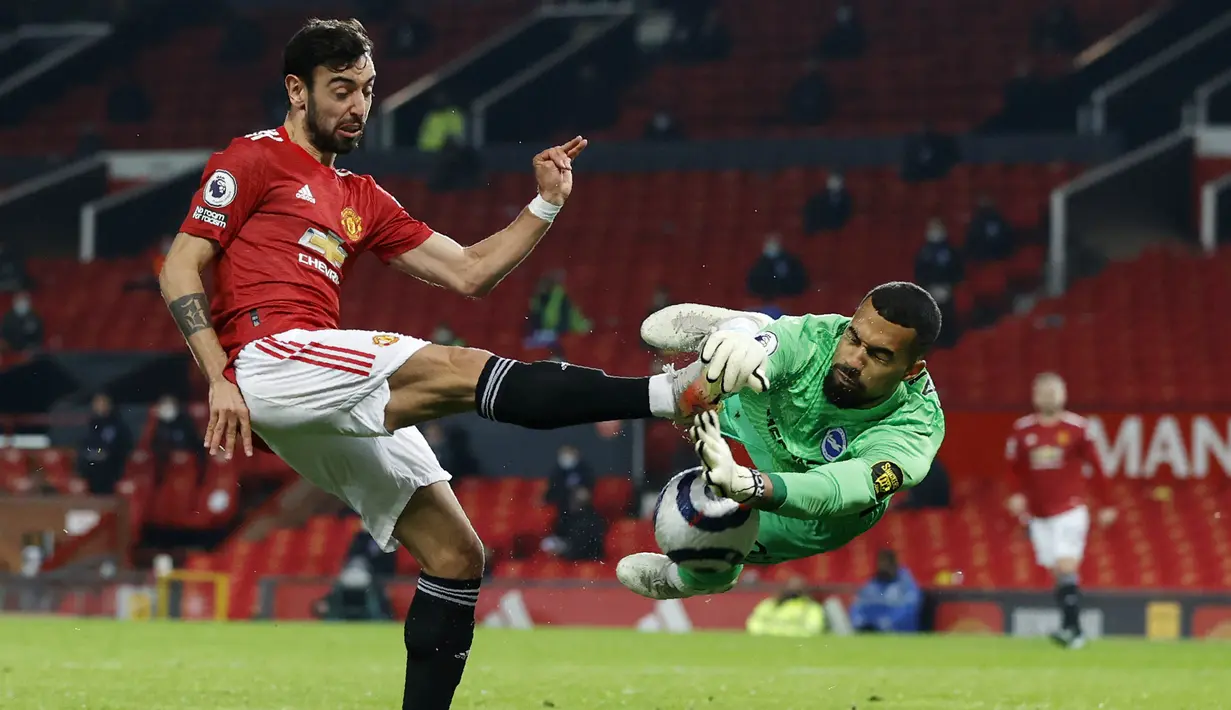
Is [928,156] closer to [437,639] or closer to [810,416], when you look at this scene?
[810,416]

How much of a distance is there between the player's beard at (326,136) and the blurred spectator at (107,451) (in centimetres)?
1267

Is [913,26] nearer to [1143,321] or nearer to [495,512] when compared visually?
[1143,321]

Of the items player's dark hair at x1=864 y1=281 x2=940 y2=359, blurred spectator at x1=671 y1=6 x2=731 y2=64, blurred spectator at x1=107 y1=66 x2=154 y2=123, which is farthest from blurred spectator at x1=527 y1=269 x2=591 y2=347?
player's dark hair at x1=864 y1=281 x2=940 y2=359

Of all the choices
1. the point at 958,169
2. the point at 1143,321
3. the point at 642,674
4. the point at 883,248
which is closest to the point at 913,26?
the point at 958,169

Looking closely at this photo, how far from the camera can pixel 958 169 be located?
2233 centimetres

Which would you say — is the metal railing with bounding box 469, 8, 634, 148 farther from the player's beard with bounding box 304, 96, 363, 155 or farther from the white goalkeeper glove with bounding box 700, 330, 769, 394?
the white goalkeeper glove with bounding box 700, 330, 769, 394

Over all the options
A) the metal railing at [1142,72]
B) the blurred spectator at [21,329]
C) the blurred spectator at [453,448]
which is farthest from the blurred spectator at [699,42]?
the blurred spectator at [21,329]

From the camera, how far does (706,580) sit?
5.90m

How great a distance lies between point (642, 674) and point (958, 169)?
14.1m

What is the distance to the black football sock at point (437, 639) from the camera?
18.9 feet

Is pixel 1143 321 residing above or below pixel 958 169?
below

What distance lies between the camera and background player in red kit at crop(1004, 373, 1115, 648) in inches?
500

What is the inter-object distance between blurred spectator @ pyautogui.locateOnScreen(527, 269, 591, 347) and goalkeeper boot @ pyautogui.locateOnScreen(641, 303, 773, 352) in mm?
13066

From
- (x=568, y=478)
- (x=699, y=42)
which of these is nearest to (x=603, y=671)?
(x=568, y=478)
